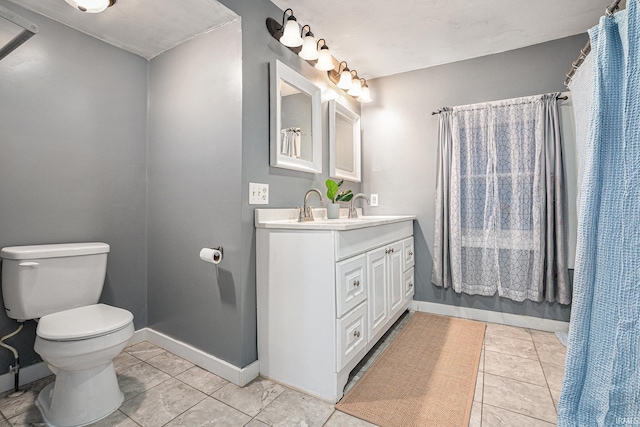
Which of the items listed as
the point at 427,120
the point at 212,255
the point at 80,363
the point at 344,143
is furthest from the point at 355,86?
the point at 80,363

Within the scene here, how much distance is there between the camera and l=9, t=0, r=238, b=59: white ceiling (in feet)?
5.16

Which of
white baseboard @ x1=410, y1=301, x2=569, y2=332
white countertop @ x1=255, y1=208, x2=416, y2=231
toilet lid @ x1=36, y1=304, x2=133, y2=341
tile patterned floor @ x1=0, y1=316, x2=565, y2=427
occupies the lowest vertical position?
tile patterned floor @ x1=0, y1=316, x2=565, y2=427

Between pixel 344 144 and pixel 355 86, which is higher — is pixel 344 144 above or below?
below

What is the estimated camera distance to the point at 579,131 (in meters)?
1.75

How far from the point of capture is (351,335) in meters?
1.56

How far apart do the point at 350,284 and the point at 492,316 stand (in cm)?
164

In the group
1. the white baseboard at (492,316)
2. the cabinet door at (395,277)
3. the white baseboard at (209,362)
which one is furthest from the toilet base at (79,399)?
the white baseboard at (492,316)

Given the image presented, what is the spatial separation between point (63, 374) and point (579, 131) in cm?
295

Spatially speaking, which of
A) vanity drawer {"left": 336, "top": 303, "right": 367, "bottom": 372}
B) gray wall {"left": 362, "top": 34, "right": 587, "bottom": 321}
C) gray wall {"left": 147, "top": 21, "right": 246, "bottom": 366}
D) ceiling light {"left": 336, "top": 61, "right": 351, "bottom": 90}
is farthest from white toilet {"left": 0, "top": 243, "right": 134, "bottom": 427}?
gray wall {"left": 362, "top": 34, "right": 587, "bottom": 321}

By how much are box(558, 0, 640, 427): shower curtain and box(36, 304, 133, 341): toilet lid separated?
194cm

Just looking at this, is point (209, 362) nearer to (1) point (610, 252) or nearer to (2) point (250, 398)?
(2) point (250, 398)

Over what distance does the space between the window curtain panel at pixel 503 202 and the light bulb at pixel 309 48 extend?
4.25ft

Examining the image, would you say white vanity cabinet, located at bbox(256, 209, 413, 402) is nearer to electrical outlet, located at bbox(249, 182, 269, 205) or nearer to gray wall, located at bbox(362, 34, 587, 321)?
electrical outlet, located at bbox(249, 182, 269, 205)

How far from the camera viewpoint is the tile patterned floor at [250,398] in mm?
1326
